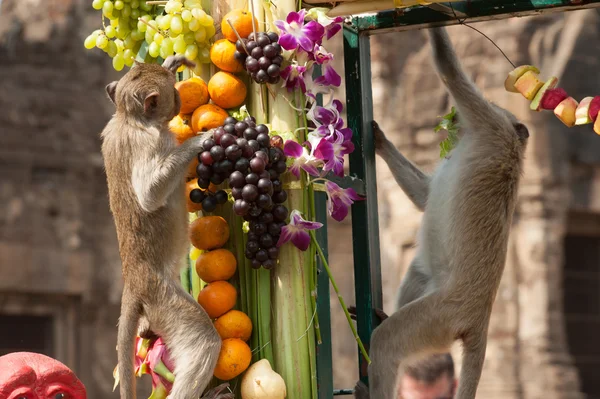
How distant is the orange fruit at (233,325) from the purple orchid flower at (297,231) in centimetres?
30

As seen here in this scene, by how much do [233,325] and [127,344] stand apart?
Result: 1.20 ft

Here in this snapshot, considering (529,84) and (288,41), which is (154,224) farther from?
(529,84)

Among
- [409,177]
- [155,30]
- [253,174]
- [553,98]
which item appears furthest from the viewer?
[409,177]

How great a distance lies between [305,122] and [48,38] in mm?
8836

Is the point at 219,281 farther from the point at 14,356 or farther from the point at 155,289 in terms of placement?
the point at 14,356

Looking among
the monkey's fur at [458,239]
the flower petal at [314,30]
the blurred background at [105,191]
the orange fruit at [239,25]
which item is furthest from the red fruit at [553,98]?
the blurred background at [105,191]

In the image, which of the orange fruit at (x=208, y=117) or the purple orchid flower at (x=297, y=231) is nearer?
the purple orchid flower at (x=297, y=231)

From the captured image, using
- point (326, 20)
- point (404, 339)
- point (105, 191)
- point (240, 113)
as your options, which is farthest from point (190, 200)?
point (105, 191)

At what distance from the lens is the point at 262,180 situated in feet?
11.4

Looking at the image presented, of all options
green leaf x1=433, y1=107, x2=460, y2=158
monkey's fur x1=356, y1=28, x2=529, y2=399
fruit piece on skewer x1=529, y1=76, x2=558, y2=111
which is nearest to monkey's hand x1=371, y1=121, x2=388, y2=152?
monkey's fur x1=356, y1=28, x2=529, y2=399

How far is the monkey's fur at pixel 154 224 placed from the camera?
3.56 meters

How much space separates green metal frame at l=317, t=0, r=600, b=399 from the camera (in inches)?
161

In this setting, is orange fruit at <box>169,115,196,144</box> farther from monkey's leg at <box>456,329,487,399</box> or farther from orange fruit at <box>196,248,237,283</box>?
monkey's leg at <box>456,329,487,399</box>

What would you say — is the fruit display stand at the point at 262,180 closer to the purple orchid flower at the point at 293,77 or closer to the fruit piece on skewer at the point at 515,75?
the purple orchid flower at the point at 293,77
